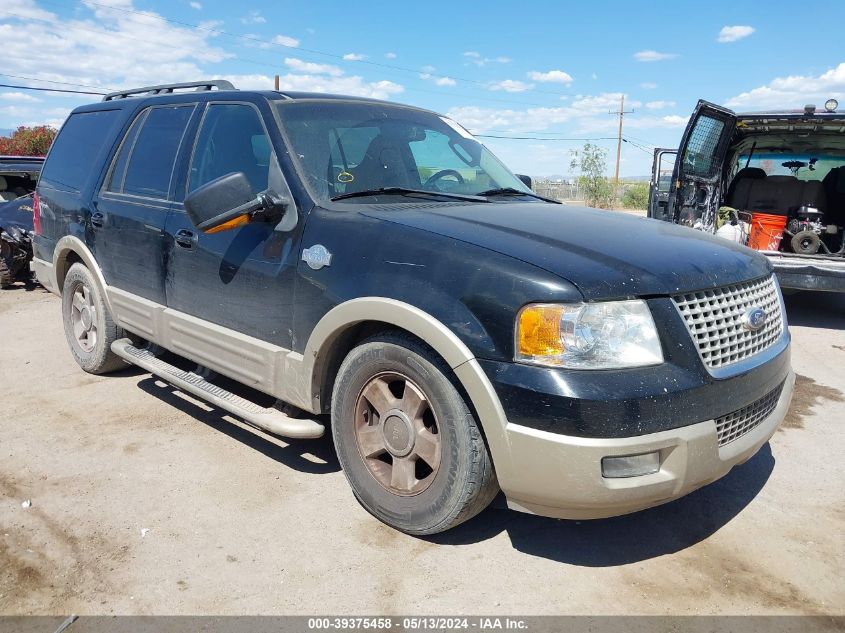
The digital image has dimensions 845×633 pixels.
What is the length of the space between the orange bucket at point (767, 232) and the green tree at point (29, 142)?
36317 millimetres

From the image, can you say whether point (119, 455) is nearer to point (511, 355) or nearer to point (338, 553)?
point (338, 553)

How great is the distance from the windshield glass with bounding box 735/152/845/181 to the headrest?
58mm

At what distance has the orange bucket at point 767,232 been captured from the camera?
832 centimetres

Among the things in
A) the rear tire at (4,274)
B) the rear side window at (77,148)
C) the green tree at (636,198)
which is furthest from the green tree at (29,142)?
the green tree at (636,198)

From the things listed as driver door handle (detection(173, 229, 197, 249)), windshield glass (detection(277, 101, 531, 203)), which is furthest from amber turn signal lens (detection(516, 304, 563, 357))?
driver door handle (detection(173, 229, 197, 249))

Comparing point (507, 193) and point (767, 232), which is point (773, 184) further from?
point (507, 193)

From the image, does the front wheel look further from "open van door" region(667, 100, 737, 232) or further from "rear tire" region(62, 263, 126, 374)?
"open van door" region(667, 100, 737, 232)

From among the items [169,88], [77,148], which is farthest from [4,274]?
[169,88]

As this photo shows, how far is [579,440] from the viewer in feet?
7.79

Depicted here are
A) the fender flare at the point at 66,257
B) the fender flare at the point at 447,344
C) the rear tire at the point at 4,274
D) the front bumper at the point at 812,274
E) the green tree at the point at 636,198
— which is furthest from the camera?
the green tree at the point at 636,198

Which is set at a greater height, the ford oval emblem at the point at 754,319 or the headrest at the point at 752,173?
the headrest at the point at 752,173

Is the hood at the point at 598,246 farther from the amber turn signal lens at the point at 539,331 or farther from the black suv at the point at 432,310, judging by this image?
the amber turn signal lens at the point at 539,331

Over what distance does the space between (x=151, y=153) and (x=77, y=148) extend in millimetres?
1299

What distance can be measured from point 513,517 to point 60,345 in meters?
5.05
